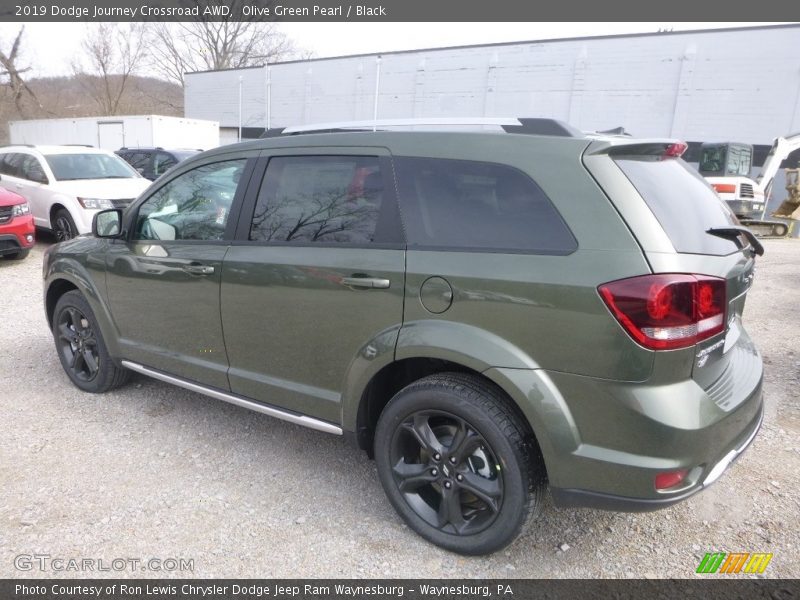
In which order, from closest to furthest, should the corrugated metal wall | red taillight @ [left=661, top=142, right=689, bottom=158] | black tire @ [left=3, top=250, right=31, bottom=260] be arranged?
red taillight @ [left=661, top=142, right=689, bottom=158] → black tire @ [left=3, top=250, right=31, bottom=260] → the corrugated metal wall

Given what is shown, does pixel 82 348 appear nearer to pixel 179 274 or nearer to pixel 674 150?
pixel 179 274

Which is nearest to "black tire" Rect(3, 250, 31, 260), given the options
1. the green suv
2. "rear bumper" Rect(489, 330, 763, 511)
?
the green suv

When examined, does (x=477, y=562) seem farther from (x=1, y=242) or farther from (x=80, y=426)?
(x=1, y=242)

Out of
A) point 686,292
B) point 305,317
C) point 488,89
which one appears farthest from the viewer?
point 488,89

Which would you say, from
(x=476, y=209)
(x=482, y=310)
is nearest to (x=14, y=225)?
(x=476, y=209)

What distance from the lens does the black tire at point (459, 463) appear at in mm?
2260

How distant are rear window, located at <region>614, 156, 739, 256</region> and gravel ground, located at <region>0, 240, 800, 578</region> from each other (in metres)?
1.38

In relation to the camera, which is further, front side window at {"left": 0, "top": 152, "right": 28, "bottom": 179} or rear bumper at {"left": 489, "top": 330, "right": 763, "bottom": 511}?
front side window at {"left": 0, "top": 152, "right": 28, "bottom": 179}

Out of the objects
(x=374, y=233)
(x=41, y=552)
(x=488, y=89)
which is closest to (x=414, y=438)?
(x=374, y=233)

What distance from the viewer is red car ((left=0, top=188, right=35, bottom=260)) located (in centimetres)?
805

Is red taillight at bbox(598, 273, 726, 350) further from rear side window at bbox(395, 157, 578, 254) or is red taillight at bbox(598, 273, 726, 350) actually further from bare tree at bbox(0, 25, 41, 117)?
bare tree at bbox(0, 25, 41, 117)

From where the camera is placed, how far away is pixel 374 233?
2.59 metres

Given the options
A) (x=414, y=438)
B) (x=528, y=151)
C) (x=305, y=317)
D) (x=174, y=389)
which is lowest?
(x=174, y=389)

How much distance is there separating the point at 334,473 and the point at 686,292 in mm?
2063
